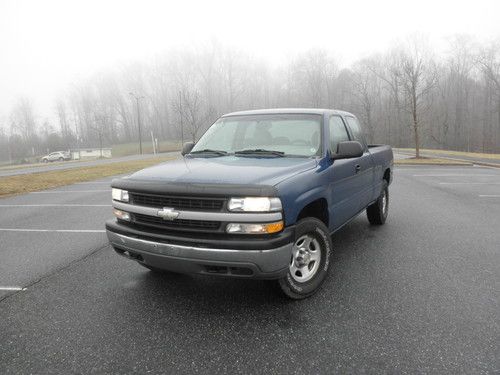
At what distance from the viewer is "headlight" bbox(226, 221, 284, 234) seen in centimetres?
284

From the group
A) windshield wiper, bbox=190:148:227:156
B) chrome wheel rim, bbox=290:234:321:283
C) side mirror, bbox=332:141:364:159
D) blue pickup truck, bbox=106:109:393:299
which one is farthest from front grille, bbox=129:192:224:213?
side mirror, bbox=332:141:364:159

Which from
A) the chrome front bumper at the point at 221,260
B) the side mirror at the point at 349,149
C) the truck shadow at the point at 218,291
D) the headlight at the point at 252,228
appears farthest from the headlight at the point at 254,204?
the side mirror at the point at 349,149

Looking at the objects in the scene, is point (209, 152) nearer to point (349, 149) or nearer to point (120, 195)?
point (120, 195)

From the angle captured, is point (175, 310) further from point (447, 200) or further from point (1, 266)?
point (447, 200)

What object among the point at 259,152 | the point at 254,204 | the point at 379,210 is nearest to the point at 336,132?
the point at 259,152

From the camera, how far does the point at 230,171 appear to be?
3203mm

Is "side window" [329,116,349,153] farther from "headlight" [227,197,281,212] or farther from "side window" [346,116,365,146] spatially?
"headlight" [227,197,281,212]

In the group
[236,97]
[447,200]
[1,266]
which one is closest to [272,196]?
[1,266]

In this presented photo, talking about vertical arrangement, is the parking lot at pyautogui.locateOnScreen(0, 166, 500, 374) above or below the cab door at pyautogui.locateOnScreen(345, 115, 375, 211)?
below

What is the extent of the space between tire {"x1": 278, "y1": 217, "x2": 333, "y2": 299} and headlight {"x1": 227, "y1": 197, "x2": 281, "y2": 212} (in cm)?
43

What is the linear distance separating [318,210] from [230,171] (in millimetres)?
1081

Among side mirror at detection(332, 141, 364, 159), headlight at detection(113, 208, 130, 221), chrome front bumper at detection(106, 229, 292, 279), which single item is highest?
side mirror at detection(332, 141, 364, 159)

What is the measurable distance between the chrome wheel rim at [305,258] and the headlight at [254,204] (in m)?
0.65

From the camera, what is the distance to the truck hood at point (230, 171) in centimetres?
297
